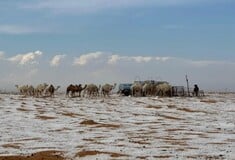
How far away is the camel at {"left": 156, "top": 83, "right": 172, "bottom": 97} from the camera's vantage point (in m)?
80.9

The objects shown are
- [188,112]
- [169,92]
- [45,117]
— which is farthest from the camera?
[169,92]

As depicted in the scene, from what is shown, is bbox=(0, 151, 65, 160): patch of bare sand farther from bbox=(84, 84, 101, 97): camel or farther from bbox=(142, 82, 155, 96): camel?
bbox=(142, 82, 155, 96): camel

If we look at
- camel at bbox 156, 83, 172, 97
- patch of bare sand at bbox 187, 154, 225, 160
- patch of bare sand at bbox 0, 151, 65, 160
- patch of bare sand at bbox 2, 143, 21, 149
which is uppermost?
camel at bbox 156, 83, 172, 97

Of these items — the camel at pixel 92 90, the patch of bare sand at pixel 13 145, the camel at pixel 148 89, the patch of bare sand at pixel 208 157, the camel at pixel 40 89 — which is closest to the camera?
the patch of bare sand at pixel 208 157

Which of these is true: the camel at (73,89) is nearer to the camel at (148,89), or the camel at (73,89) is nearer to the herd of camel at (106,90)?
the herd of camel at (106,90)

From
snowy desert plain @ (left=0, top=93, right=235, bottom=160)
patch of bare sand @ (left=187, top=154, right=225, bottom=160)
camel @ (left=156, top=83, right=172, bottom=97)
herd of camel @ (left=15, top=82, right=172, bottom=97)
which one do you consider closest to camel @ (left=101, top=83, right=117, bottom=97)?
herd of camel @ (left=15, top=82, right=172, bottom=97)

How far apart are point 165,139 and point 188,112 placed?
76.1ft

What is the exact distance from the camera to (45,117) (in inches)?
1590

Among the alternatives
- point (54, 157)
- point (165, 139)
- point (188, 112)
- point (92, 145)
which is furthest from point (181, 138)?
point (188, 112)

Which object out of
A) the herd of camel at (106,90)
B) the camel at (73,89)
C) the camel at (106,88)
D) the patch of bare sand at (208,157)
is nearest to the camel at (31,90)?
the herd of camel at (106,90)

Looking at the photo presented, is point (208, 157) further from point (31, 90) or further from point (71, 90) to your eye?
point (31, 90)

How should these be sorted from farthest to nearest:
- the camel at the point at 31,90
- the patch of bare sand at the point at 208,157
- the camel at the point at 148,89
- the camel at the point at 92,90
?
1. the camel at the point at 31,90
2. the camel at the point at 92,90
3. the camel at the point at 148,89
4. the patch of bare sand at the point at 208,157

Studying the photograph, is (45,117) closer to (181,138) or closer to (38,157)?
(181,138)

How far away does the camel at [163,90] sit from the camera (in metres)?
80.9
